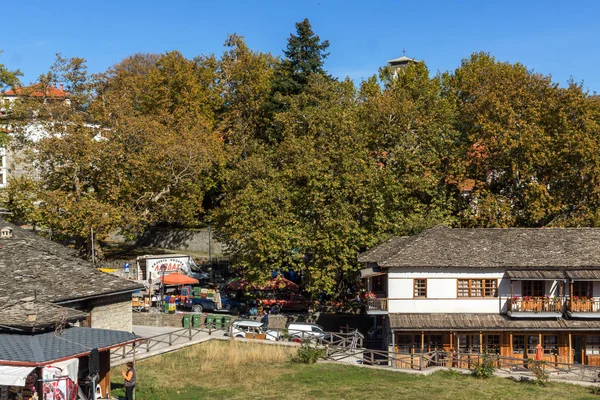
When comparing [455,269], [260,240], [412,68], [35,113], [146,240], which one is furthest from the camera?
[412,68]

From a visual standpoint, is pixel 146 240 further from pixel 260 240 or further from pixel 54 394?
pixel 54 394

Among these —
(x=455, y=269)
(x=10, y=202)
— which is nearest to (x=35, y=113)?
(x=10, y=202)

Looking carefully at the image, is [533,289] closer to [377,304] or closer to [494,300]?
[494,300]

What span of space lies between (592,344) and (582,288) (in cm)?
315

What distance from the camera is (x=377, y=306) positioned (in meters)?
38.8

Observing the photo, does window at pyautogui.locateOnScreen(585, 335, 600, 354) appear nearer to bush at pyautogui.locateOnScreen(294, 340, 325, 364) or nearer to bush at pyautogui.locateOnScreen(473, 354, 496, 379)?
bush at pyautogui.locateOnScreen(473, 354, 496, 379)

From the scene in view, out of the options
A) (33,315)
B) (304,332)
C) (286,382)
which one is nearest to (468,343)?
(304,332)

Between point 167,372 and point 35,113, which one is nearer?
point 167,372

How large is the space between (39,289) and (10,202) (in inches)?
950

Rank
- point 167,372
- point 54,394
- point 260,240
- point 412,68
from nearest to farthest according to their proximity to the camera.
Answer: point 54,394 < point 167,372 < point 260,240 < point 412,68

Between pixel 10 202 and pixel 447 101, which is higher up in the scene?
pixel 447 101

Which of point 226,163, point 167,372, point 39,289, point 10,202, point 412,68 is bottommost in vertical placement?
point 167,372

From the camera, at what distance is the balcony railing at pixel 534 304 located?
125 ft

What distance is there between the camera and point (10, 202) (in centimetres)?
5312
